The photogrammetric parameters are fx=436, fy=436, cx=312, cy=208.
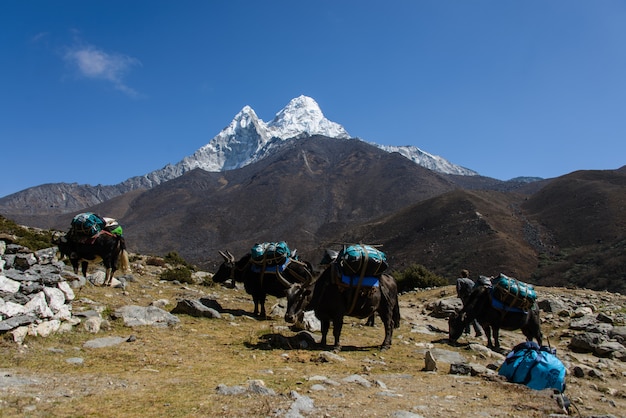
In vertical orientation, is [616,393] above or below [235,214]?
below

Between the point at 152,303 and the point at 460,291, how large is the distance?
985 centimetres

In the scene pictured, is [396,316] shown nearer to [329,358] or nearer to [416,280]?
[329,358]

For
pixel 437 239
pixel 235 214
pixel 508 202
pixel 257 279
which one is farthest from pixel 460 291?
pixel 235 214

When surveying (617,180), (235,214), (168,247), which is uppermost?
(617,180)

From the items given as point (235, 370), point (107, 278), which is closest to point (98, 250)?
point (107, 278)

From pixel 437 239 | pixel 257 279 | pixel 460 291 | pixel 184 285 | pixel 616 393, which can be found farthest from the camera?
pixel 437 239

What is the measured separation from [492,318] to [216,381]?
837 cm

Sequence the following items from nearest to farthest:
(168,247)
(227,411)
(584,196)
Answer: (227,411)
(584,196)
(168,247)

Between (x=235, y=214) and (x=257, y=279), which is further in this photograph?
(x=235, y=214)

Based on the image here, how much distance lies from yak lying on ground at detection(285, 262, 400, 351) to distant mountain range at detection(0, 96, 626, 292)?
1913 mm

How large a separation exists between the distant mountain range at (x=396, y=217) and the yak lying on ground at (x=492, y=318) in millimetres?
4471

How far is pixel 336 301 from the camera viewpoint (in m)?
9.61

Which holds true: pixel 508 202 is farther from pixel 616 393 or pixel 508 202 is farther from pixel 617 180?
pixel 616 393

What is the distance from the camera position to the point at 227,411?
474 cm
